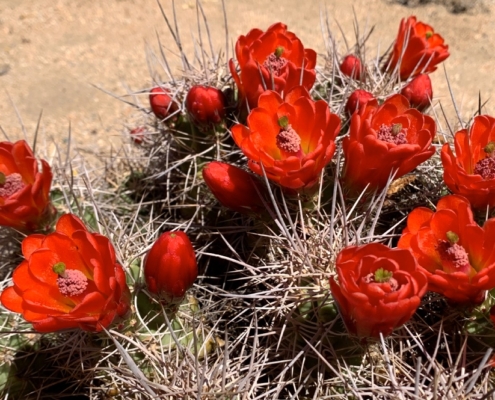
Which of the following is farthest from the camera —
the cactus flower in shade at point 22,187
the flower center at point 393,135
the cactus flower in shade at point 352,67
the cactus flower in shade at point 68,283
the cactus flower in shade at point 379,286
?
the cactus flower in shade at point 352,67

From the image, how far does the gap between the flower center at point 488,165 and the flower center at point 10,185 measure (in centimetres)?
105

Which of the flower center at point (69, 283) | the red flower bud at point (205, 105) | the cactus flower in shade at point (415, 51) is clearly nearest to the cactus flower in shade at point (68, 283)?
the flower center at point (69, 283)

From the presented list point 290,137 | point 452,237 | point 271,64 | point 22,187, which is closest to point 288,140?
point 290,137

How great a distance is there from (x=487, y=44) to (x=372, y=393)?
11.6 ft

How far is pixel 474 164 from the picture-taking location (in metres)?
1.08

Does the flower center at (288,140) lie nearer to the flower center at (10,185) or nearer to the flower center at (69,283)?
the flower center at (69,283)

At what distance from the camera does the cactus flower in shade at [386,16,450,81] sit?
1.60 meters

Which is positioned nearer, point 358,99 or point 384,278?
point 384,278

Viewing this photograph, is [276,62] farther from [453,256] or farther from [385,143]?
[453,256]

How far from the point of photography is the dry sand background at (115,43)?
11.2 feet

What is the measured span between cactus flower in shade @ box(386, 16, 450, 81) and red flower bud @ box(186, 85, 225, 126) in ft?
2.00

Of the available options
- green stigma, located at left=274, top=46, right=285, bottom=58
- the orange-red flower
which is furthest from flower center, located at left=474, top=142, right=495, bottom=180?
green stigma, located at left=274, top=46, right=285, bottom=58

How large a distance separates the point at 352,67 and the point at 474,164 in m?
0.60

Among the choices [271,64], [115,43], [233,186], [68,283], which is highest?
[271,64]
